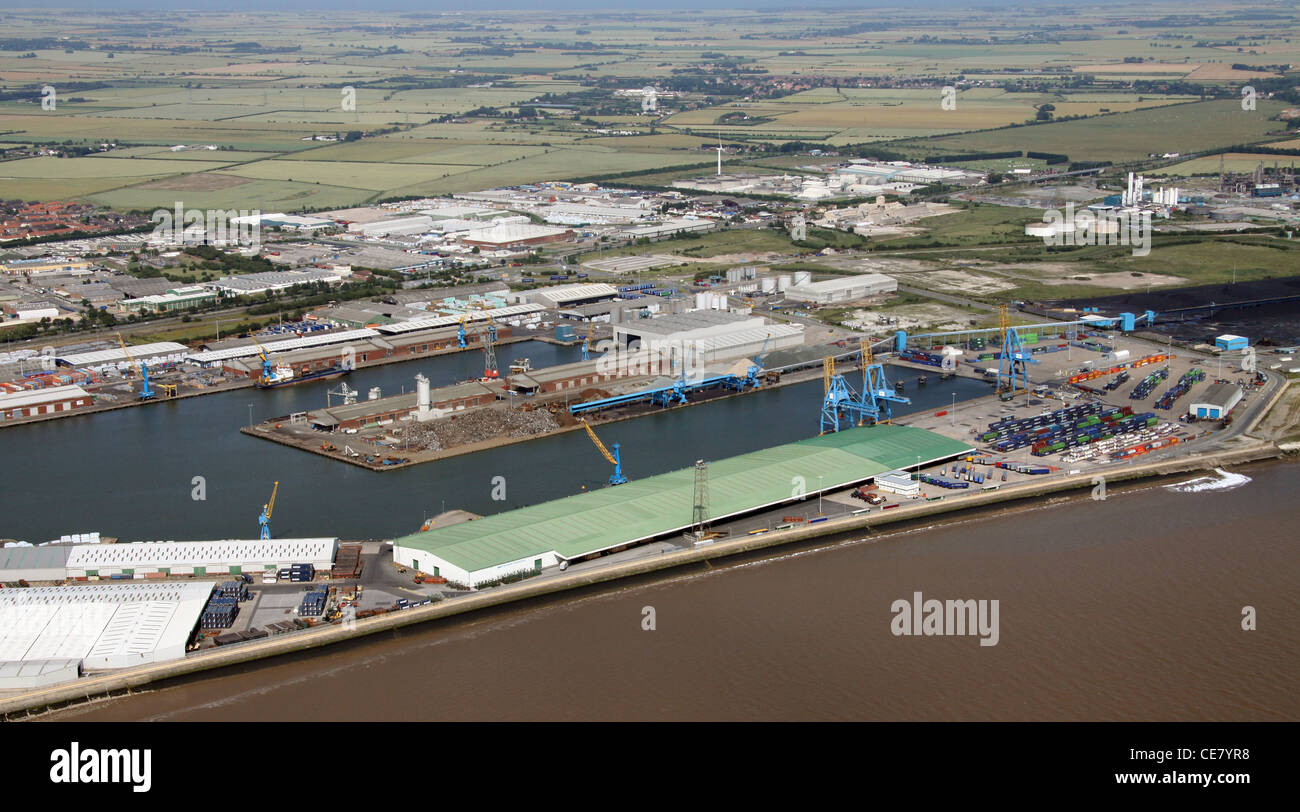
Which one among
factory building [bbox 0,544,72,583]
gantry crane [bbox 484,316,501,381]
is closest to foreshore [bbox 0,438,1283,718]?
factory building [bbox 0,544,72,583]

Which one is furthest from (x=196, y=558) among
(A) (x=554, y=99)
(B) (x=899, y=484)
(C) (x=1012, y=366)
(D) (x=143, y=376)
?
(A) (x=554, y=99)

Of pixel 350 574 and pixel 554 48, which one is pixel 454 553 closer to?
pixel 350 574

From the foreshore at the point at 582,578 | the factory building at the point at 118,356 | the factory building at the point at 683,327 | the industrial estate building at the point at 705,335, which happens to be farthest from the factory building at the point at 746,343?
the factory building at the point at 118,356

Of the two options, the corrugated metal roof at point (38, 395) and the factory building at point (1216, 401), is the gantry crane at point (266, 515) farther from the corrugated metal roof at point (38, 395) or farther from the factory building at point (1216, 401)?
the factory building at point (1216, 401)

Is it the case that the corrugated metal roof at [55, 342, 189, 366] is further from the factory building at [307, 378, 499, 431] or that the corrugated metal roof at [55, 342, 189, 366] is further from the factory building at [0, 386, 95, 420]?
the factory building at [307, 378, 499, 431]

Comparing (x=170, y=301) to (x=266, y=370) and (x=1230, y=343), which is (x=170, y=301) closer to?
(x=266, y=370)

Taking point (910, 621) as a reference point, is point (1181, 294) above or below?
above

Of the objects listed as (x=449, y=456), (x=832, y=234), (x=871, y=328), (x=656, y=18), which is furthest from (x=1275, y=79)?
(x=656, y=18)

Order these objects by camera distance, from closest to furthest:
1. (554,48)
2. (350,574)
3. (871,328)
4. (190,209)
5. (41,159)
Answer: (350,574) → (871,328) → (190,209) → (41,159) → (554,48)
